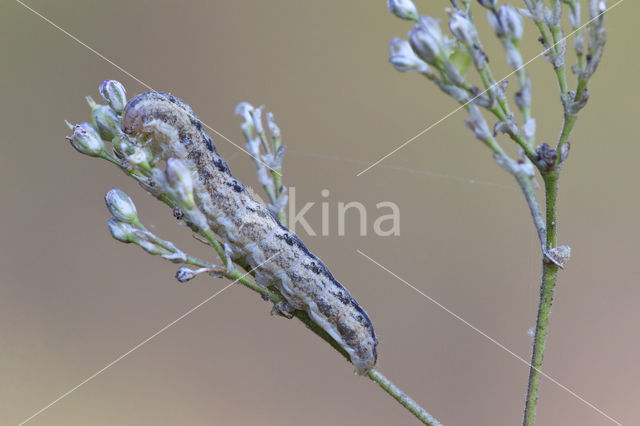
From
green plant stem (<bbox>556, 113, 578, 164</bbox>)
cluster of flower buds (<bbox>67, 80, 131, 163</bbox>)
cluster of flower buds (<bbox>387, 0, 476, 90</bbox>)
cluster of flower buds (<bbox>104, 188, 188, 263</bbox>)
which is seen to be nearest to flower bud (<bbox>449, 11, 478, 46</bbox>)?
cluster of flower buds (<bbox>387, 0, 476, 90</bbox>)

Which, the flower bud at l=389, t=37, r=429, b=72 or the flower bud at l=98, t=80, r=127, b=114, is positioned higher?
the flower bud at l=98, t=80, r=127, b=114

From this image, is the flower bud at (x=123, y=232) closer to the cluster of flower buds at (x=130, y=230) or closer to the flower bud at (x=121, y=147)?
the cluster of flower buds at (x=130, y=230)

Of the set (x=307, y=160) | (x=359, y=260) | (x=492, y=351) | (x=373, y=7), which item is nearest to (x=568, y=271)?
(x=492, y=351)

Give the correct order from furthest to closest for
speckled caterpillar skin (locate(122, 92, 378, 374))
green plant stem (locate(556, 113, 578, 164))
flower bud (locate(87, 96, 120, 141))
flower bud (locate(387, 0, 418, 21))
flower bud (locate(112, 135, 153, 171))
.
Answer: speckled caterpillar skin (locate(122, 92, 378, 374)) < flower bud (locate(87, 96, 120, 141)) < flower bud (locate(112, 135, 153, 171)) < flower bud (locate(387, 0, 418, 21)) < green plant stem (locate(556, 113, 578, 164))

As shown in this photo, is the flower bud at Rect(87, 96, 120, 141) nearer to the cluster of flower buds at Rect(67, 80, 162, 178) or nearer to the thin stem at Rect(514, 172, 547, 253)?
the cluster of flower buds at Rect(67, 80, 162, 178)

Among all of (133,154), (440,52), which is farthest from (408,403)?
(133,154)

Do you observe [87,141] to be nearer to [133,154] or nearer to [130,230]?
[133,154]
